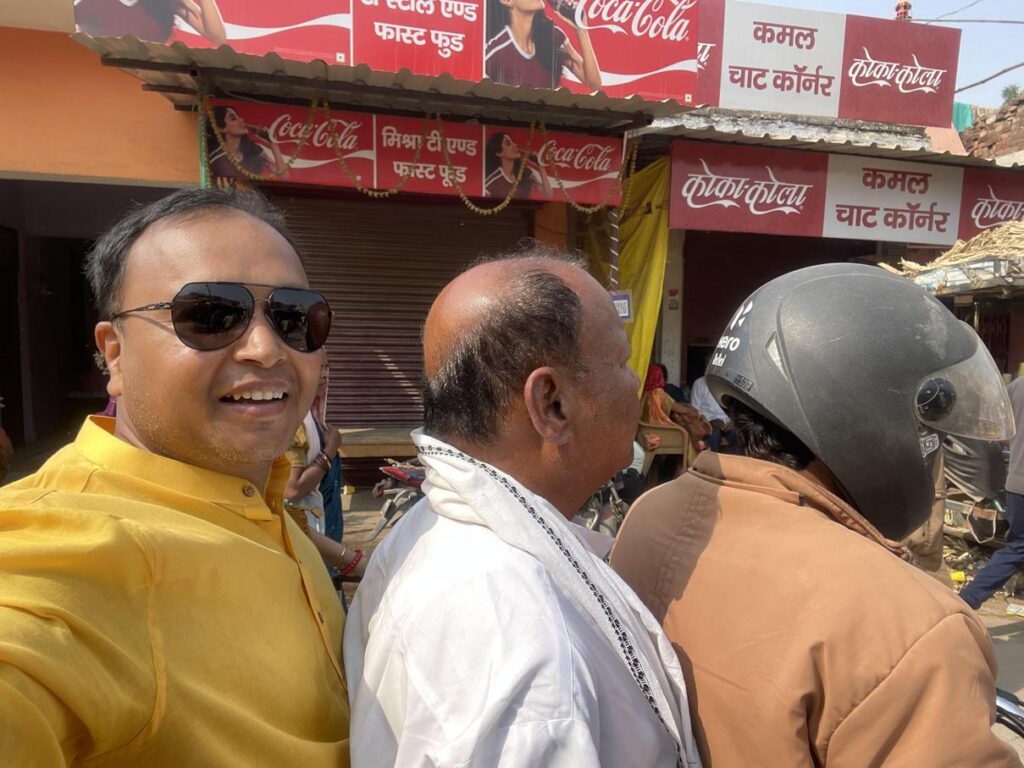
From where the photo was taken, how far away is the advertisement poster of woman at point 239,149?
5.29 meters

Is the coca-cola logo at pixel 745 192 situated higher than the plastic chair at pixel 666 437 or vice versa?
the coca-cola logo at pixel 745 192

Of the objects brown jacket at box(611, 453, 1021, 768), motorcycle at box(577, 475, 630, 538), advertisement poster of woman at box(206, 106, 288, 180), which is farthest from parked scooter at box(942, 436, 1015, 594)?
advertisement poster of woman at box(206, 106, 288, 180)

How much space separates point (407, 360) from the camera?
7.36 meters

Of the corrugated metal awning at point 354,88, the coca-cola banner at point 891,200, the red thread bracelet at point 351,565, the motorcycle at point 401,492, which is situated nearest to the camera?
the red thread bracelet at point 351,565

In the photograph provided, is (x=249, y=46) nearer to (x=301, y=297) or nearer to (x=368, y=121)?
(x=368, y=121)

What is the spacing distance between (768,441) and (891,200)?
690 cm

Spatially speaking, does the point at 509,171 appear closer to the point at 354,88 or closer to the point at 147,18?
the point at 354,88

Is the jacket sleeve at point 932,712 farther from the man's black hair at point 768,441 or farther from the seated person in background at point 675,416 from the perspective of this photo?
the seated person in background at point 675,416

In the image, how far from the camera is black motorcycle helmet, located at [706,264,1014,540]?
1.32 metres

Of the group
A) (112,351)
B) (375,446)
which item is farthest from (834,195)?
(112,351)

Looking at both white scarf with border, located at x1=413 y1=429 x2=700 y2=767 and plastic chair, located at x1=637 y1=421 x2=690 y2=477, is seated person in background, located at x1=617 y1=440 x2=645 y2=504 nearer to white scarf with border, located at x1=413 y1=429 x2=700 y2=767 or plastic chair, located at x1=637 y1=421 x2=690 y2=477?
plastic chair, located at x1=637 y1=421 x2=690 y2=477

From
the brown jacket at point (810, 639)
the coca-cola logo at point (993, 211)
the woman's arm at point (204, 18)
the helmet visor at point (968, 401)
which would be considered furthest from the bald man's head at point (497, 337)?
the coca-cola logo at point (993, 211)

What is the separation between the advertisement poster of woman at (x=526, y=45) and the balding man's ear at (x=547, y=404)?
5048mm

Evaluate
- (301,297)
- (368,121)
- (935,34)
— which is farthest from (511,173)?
(935,34)
